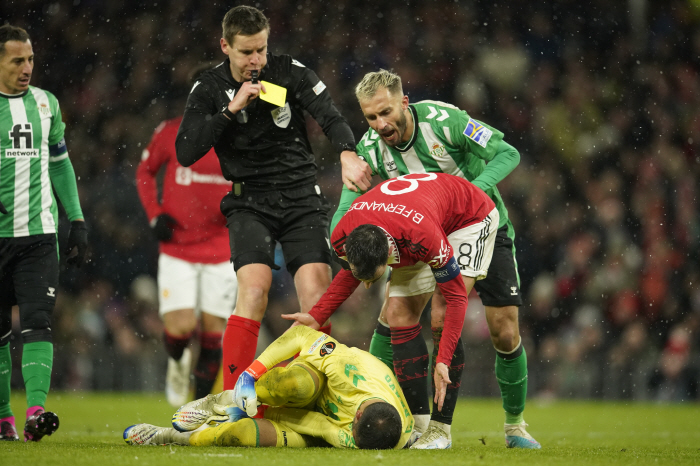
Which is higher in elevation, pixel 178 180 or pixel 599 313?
pixel 178 180

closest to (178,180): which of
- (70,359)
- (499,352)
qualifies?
(499,352)

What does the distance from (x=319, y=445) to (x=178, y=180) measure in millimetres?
3307

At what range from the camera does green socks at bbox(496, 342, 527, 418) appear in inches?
193

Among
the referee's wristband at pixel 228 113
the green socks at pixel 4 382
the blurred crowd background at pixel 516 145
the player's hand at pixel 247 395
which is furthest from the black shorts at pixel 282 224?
the blurred crowd background at pixel 516 145

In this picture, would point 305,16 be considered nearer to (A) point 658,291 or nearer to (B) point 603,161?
(B) point 603,161

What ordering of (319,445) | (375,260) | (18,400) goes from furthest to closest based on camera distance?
(18,400) < (319,445) < (375,260)

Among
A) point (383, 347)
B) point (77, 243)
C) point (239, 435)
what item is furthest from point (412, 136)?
point (77, 243)

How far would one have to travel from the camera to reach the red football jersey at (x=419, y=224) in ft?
12.9

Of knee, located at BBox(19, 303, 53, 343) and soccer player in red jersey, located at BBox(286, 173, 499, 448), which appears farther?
knee, located at BBox(19, 303, 53, 343)

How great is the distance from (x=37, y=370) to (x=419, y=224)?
216 centimetres

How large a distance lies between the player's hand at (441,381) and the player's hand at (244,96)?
5.43 feet

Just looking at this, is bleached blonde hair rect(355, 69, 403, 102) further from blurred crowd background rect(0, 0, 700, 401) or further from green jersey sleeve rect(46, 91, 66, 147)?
blurred crowd background rect(0, 0, 700, 401)

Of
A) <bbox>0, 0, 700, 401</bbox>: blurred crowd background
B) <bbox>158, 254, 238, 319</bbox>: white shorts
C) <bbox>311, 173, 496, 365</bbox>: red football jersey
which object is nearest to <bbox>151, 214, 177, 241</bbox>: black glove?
<bbox>158, 254, 238, 319</bbox>: white shorts

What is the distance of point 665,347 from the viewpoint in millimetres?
10141
